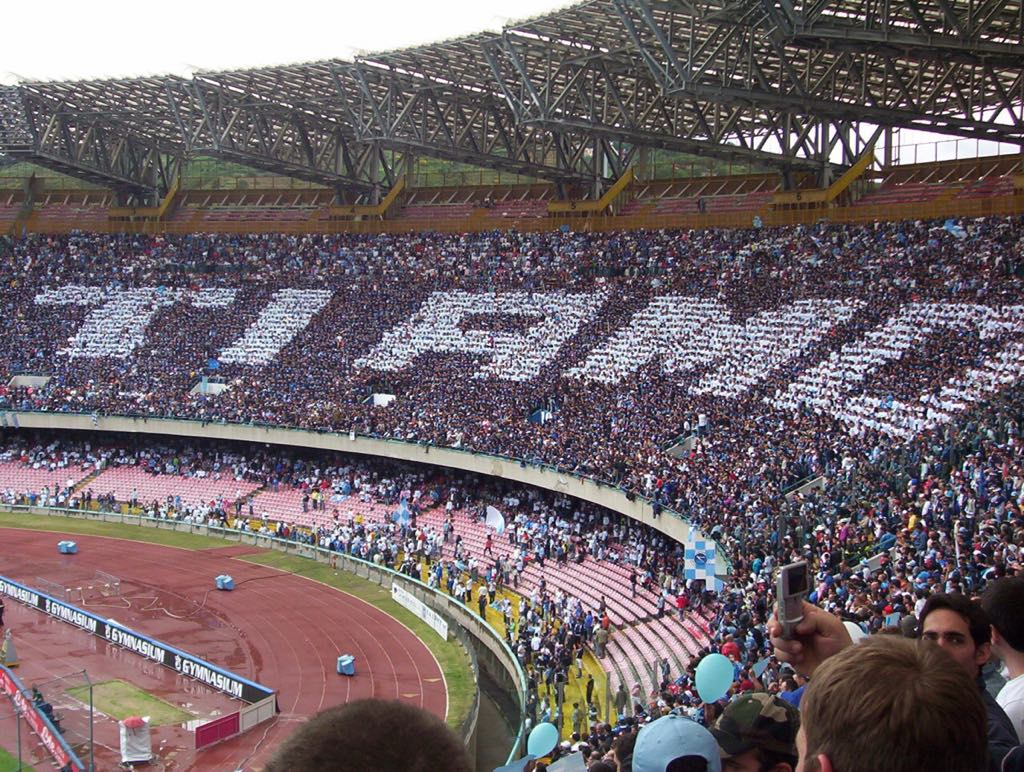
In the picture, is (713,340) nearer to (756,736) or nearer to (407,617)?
(407,617)

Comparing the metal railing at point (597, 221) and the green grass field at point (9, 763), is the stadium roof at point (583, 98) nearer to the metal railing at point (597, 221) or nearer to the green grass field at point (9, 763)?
the metal railing at point (597, 221)

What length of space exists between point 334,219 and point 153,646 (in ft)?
134

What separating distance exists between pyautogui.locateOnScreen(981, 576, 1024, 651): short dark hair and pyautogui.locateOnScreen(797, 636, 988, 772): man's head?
250 centimetres

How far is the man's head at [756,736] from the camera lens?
3783 millimetres

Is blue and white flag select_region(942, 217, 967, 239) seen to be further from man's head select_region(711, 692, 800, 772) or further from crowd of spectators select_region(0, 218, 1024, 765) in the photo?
man's head select_region(711, 692, 800, 772)

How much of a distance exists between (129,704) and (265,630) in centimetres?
700

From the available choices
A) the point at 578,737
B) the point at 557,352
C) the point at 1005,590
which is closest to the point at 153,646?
the point at 578,737

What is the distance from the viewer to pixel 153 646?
92.7 feet

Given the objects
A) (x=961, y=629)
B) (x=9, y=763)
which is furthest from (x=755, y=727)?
(x=9, y=763)

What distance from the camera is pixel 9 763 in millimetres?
21688

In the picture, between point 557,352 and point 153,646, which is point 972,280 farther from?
point 153,646

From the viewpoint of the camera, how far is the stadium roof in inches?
1373

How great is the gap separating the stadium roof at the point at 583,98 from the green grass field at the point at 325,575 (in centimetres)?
1887

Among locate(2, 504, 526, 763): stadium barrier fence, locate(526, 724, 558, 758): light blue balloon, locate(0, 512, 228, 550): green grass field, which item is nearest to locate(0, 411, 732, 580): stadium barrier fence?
locate(2, 504, 526, 763): stadium barrier fence
